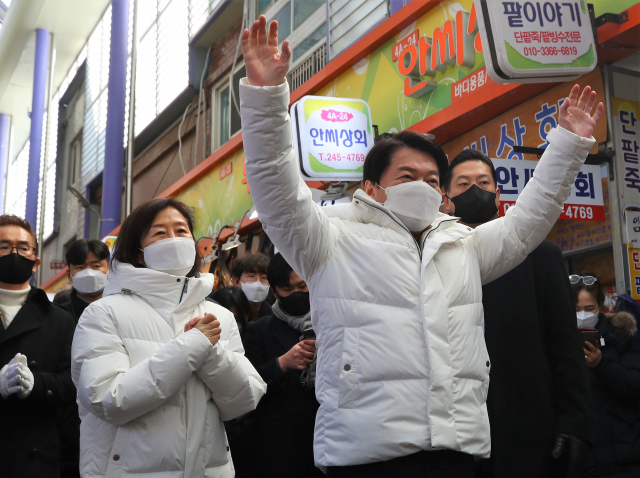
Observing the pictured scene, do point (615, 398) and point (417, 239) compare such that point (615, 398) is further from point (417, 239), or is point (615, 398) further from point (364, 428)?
point (364, 428)

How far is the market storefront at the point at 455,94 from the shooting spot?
229 inches

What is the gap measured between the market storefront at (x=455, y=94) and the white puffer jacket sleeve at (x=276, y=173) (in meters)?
3.58

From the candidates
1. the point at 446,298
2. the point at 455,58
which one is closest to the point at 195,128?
the point at 455,58

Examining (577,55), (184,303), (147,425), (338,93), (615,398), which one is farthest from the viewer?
(338,93)

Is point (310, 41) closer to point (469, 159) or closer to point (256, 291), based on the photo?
point (256, 291)

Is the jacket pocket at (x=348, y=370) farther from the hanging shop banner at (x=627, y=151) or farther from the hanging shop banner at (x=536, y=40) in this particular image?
the hanging shop banner at (x=627, y=151)

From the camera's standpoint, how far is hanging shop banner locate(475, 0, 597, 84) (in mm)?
5180

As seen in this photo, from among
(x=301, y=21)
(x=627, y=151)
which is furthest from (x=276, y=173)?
(x=301, y=21)

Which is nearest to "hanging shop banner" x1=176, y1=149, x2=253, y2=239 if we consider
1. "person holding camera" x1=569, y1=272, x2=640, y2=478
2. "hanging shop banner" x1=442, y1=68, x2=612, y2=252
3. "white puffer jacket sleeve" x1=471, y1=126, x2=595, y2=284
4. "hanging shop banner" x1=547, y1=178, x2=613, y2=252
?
"hanging shop banner" x1=442, y1=68, x2=612, y2=252

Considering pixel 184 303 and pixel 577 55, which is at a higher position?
pixel 577 55

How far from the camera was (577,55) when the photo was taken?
17.1ft

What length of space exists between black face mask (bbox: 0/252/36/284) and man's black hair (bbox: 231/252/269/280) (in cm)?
194

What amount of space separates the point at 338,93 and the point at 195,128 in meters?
6.22

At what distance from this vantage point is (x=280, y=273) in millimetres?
3865
